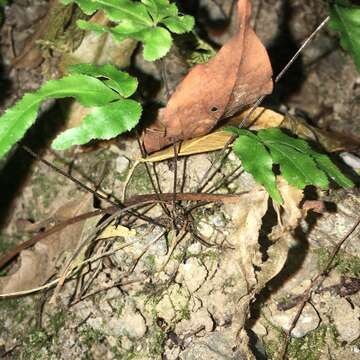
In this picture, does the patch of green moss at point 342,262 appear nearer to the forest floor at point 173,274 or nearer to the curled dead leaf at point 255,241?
the forest floor at point 173,274

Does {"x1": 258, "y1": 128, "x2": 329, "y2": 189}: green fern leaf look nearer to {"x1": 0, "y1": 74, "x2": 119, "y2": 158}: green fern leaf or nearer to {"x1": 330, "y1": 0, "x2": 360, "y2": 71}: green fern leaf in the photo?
{"x1": 330, "y1": 0, "x2": 360, "y2": 71}: green fern leaf

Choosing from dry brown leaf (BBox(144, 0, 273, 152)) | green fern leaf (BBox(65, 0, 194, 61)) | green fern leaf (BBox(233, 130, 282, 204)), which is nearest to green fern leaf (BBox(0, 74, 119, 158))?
green fern leaf (BBox(65, 0, 194, 61))

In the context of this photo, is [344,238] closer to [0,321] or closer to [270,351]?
[270,351]

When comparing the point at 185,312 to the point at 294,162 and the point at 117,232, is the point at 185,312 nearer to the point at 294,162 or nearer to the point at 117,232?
the point at 117,232

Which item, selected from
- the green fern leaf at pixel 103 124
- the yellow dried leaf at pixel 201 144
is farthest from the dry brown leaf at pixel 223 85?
the green fern leaf at pixel 103 124

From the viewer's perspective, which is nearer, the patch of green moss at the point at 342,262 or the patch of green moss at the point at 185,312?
the patch of green moss at the point at 185,312

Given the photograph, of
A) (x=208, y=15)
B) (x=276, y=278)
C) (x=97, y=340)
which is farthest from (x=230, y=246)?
(x=208, y=15)
